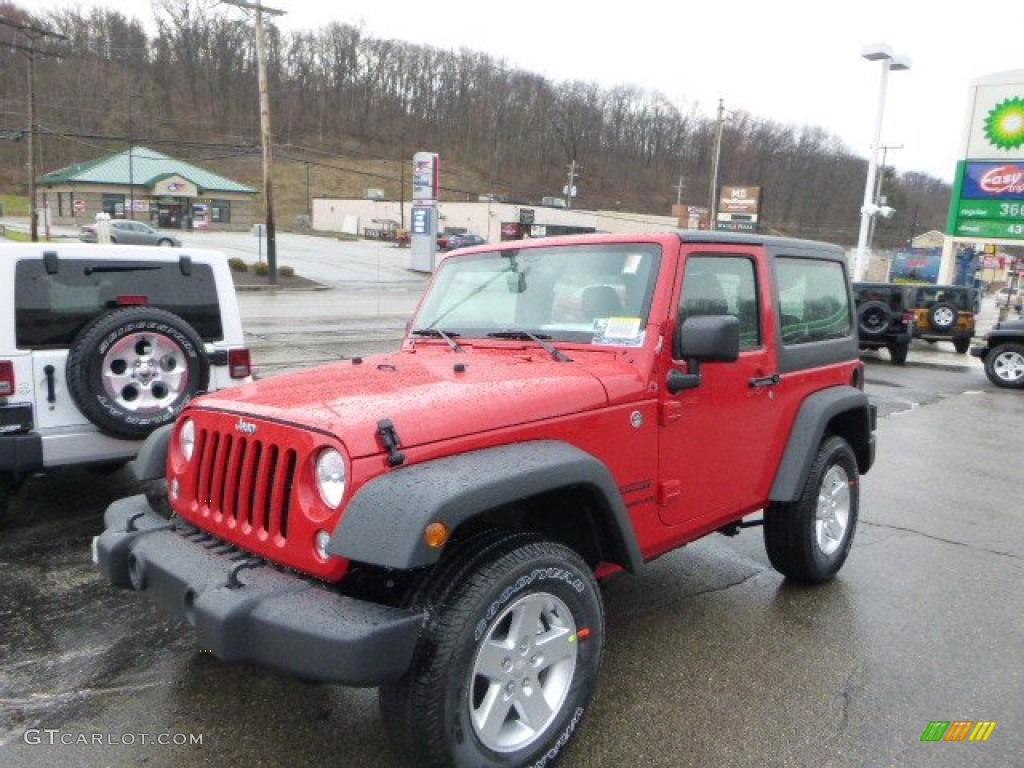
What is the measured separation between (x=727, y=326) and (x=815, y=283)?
1665mm

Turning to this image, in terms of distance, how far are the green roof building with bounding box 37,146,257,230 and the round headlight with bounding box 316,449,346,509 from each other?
61782mm

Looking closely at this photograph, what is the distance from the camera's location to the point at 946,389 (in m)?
13.1

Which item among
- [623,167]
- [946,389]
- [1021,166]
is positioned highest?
[623,167]

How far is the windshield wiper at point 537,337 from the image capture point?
10.5 ft

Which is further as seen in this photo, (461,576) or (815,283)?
(815,283)

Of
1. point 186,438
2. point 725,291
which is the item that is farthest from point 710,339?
point 186,438

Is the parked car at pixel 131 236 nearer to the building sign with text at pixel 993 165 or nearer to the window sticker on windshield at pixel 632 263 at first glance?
the building sign with text at pixel 993 165

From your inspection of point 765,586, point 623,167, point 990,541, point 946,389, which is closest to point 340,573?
point 765,586

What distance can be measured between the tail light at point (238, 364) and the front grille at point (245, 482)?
2974mm

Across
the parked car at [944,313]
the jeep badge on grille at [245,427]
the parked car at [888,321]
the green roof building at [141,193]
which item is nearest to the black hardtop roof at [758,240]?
the jeep badge on grille at [245,427]

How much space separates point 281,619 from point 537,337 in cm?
168

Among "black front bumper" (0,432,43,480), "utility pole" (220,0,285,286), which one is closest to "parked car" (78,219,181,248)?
"utility pole" (220,0,285,286)

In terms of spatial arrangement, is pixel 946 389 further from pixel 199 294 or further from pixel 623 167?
pixel 623 167

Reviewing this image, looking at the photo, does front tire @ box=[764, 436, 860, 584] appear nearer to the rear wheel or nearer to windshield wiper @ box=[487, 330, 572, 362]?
windshield wiper @ box=[487, 330, 572, 362]
